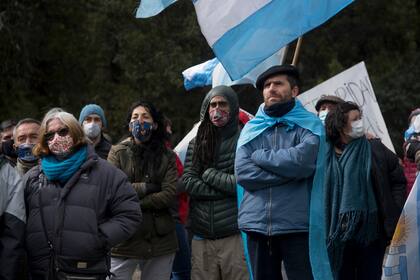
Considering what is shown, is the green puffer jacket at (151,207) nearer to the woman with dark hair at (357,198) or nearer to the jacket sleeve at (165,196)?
the jacket sleeve at (165,196)

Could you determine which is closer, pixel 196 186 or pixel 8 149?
pixel 8 149

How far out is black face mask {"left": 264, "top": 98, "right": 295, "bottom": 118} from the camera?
241 inches

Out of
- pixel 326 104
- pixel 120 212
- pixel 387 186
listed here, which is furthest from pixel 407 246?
pixel 120 212

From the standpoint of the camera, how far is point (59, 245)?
562 centimetres

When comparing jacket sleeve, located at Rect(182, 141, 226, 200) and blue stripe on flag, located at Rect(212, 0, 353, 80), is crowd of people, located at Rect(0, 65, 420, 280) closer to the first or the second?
jacket sleeve, located at Rect(182, 141, 226, 200)

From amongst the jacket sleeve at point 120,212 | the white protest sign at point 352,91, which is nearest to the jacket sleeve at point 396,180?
the jacket sleeve at point 120,212

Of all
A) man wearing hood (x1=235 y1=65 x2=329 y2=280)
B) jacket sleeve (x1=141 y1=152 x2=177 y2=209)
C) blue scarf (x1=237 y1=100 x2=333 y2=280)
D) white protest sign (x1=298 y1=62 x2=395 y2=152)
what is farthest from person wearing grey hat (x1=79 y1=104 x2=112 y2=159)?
white protest sign (x1=298 y1=62 x2=395 y2=152)

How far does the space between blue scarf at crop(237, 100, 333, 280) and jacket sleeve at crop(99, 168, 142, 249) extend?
85cm

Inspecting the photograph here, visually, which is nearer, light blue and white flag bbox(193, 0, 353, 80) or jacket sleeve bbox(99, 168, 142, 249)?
jacket sleeve bbox(99, 168, 142, 249)

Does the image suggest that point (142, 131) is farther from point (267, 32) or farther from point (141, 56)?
point (141, 56)

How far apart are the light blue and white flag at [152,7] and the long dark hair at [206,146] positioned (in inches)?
36.7

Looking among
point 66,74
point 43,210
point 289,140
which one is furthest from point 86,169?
point 66,74

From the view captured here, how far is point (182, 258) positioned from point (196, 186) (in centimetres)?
114

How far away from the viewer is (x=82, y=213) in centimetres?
563
